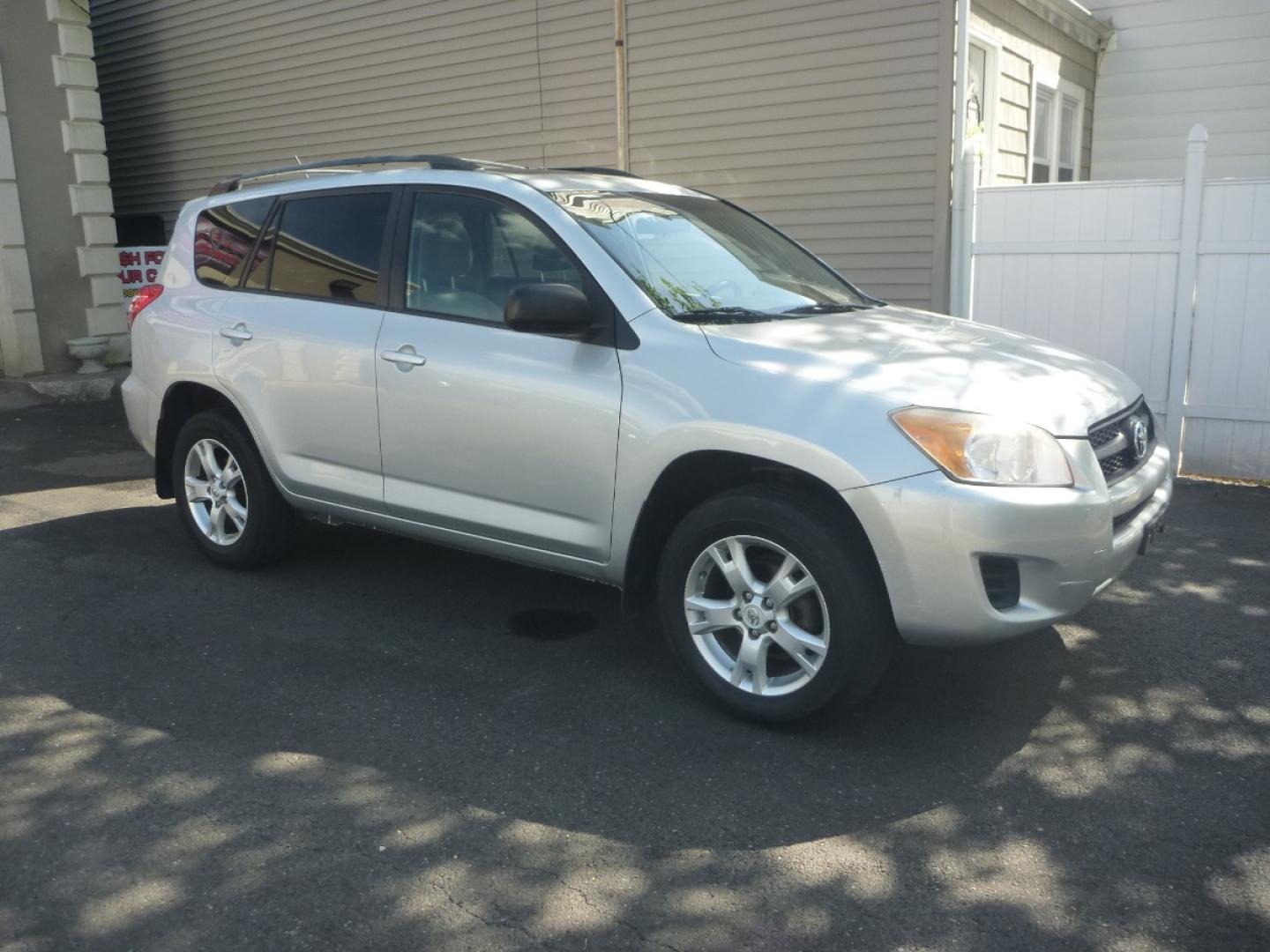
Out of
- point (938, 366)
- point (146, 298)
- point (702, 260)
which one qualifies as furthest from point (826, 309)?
point (146, 298)

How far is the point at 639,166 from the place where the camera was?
1002cm

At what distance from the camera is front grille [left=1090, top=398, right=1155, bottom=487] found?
3953mm

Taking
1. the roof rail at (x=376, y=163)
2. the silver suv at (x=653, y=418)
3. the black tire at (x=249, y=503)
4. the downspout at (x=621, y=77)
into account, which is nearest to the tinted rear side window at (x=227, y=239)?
the silver suv at (x=653, y=418)

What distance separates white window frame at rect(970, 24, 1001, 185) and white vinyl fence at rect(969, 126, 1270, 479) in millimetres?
1403

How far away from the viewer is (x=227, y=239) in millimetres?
5691

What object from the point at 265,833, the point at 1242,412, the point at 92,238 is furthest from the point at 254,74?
the point at 265,833

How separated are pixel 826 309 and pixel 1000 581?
1596 millimetres

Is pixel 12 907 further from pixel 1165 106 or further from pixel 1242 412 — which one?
pixel 1165 106

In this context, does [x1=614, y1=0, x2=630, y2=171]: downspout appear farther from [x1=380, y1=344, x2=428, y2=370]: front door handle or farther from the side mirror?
the side mirror

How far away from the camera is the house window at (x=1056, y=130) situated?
10812 millimetres

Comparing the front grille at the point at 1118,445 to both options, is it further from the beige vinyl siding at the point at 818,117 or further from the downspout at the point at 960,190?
the beige vinyl siding at the point at 818,117

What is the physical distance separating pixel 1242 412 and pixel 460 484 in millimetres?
5518

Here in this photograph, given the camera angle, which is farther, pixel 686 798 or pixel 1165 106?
pixel 1165 106

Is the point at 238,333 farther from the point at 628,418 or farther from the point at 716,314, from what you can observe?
the point at 716,314
